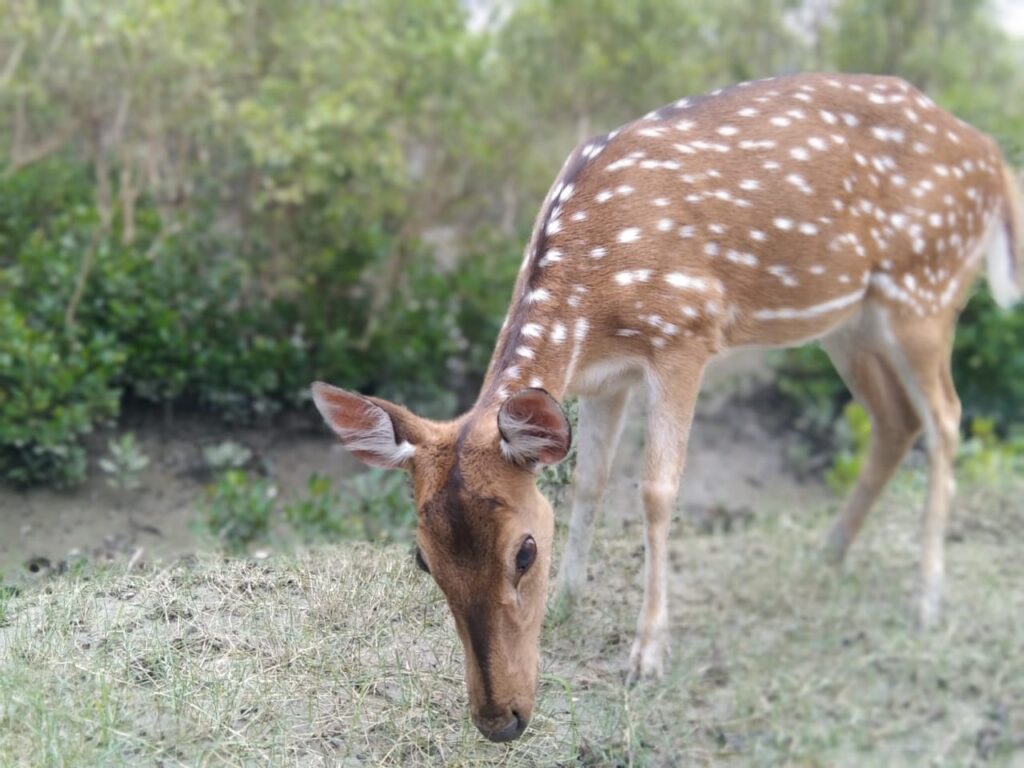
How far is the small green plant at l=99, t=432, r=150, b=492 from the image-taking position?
5531 millimetres

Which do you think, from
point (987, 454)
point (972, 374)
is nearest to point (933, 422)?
point (987, 454)

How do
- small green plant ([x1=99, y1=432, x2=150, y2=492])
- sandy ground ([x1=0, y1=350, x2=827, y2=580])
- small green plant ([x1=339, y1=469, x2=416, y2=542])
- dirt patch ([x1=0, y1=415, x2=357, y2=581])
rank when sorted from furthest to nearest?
small green plant ([x1=99, y1=432, x2=150, y2=492]) → small green plant ([x1=339, y1=469, x2=416, y2=542]) → sandy ground ([x1=0, y1=350, x2=827, y2=580]) → dirt patch ([x1=0, y1=415, x2=357, y2=581])

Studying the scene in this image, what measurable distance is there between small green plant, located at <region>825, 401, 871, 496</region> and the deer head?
3.66 metres

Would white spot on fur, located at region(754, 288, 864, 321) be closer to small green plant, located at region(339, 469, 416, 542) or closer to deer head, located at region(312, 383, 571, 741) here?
deer head, located at region(312, 383, 571, 741)

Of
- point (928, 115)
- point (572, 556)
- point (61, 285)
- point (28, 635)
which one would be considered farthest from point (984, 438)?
point (28, 635)

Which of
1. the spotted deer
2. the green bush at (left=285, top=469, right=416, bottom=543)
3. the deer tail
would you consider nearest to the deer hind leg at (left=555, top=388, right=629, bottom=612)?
the spotted deer

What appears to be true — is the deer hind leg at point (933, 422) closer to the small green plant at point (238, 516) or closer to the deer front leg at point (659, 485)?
the deer front leg at point (659, 485)

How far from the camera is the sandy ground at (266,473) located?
16.0 ft

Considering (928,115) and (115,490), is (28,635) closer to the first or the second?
(115,490)

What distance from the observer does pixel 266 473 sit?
6.25 metres

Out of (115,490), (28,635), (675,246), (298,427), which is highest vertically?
(675,246)

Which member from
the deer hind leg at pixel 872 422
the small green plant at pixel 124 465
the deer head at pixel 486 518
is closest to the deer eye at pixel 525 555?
the deer head at pixel 486 518

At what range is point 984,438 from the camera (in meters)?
7.63

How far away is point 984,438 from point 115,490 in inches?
216
